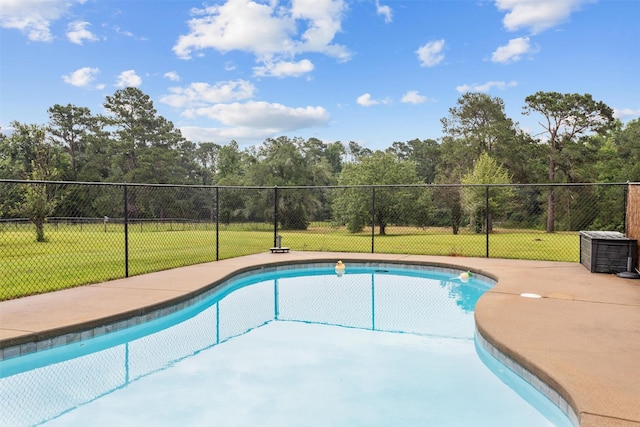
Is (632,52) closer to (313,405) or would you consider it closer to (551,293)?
(551,293)

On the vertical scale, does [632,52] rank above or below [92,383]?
above

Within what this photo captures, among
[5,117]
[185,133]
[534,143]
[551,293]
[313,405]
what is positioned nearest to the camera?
[313,405]

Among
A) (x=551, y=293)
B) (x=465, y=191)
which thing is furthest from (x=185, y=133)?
(x=551, y=293)

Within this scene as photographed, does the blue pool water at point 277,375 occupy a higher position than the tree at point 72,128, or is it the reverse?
the tree at point 72,128

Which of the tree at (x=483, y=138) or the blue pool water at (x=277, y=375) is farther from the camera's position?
the tree at (x=483, y=138)

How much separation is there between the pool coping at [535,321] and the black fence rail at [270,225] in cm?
103

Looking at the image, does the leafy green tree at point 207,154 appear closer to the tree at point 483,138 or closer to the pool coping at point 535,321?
the tree at point 483,138

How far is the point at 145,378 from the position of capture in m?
3.64

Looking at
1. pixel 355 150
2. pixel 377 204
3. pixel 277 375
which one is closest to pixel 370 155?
pixel 377 204

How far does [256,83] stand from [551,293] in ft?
62.4

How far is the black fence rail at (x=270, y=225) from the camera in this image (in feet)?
29.8

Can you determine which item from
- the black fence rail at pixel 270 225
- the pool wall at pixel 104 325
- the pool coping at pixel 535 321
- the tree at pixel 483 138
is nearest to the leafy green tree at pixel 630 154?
Result: the black fence rail at pixel 270 225

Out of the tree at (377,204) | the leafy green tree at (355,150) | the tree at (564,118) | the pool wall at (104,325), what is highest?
the leafy green tree at (355,150)

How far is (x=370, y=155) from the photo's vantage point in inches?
1303
